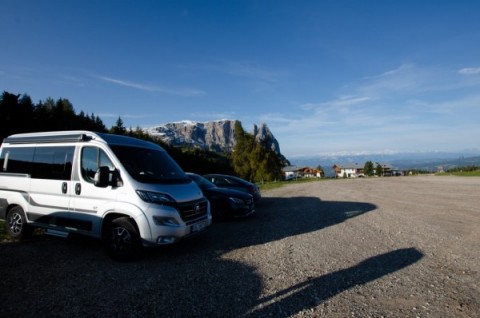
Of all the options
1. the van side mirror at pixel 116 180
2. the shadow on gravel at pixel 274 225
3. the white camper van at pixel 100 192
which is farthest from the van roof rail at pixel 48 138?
the shadow on gravel at pixel 274 225

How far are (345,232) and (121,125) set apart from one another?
254 ft

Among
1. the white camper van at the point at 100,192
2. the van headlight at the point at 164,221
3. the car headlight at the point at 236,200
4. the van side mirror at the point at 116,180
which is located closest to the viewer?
the van headlight at the point at 164,221

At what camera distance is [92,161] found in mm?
6523

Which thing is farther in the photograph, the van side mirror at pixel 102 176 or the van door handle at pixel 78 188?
the van door handle at pixel 78 188

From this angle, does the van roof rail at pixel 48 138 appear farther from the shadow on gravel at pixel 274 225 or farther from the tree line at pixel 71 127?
the tree line at pixel 71 127

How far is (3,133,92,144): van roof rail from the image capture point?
→ 6.74 meters

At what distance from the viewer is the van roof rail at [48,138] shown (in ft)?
22.1

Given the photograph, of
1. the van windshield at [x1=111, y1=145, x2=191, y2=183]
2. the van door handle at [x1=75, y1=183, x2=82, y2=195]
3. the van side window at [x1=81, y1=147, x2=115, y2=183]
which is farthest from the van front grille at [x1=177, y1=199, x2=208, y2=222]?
the van door handle at [x1=75, y1=183, x2=82, y2=195]

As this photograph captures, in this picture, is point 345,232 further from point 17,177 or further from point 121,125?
point 121,125

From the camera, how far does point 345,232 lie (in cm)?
863

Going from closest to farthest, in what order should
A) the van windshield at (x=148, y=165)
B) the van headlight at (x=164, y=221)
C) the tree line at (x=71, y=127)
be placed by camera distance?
the van headlight at (x=164, y=221)
the van windshield at (x=148, y=165)
the tree line at (x=71, y=127)

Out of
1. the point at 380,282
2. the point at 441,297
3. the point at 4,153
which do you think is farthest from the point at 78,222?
the point at 441,297

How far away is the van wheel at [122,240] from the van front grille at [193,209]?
961 mm

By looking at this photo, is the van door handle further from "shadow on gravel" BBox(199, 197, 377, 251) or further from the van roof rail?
"shadow on gravel" BBox(199, 197, 377, 251)
